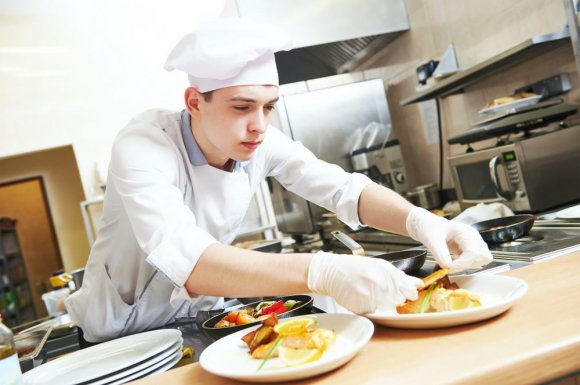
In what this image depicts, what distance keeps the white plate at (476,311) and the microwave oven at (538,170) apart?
1.25 metres

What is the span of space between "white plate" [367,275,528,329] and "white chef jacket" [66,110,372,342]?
0.55 metres

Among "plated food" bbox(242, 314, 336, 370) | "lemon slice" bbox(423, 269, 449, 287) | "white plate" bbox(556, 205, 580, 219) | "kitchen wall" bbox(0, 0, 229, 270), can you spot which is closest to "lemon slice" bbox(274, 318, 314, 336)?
"plated food" bbox(242, 314, 336, 370)

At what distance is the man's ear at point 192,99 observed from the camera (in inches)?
52.4

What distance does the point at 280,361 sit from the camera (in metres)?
0.78

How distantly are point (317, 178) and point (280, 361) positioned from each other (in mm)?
877

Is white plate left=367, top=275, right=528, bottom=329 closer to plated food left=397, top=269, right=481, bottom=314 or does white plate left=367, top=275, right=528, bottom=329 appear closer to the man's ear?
plated food left=397, top=269, right=481, bottom=314

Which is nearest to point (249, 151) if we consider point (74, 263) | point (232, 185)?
point (232, 185)

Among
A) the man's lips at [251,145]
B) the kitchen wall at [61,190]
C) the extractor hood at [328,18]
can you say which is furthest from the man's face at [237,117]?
the kitchen wall at [61,190]

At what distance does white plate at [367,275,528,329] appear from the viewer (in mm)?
795

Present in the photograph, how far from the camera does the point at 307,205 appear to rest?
3.80 m

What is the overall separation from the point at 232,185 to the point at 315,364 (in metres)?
0.86

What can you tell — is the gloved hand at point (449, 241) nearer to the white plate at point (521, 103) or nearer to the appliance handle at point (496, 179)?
the appliance handle at point (496, 179)

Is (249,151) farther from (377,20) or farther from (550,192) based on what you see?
(377,20)


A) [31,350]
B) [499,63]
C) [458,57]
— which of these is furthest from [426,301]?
[458,57]
